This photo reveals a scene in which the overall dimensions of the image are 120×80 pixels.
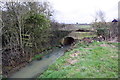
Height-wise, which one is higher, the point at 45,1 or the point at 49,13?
the point at 45,1

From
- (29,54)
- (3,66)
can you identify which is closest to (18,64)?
(3,66)

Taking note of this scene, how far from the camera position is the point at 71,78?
4820 mm

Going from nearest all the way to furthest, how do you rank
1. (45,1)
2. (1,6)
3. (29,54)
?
(1,6), (29,54), (45,1)

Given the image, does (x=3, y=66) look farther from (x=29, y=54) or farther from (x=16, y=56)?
(x=29, y=54)

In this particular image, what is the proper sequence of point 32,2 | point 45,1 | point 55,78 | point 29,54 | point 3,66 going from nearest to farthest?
1. point 55,78
2. point 3,66
3. point 29,54
4. point 32,2
5. point 45,1

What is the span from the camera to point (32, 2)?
41.8ft

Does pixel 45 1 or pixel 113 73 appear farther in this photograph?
pixel 45 1

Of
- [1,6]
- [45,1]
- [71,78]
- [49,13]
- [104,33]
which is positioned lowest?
[71,78]

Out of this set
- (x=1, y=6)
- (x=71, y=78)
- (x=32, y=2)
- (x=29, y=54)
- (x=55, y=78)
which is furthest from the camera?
(x=32, y=2)

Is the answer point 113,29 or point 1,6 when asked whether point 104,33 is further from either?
point 1,6

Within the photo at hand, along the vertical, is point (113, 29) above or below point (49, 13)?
below

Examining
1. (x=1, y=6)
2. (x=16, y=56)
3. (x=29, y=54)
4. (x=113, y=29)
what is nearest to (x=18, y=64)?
(x=16, y=56)

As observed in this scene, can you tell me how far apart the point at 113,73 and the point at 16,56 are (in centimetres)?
800

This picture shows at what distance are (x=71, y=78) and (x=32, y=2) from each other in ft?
35.5
